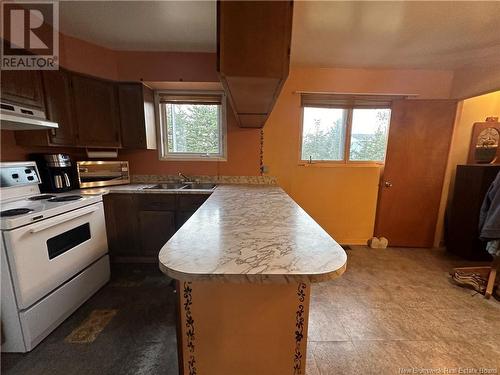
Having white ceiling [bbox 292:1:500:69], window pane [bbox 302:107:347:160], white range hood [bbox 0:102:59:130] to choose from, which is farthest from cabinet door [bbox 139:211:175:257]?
white ceiling [bbox 292:1:500:69]

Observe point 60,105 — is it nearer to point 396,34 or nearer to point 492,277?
point 396,34

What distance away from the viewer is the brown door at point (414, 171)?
2.75m

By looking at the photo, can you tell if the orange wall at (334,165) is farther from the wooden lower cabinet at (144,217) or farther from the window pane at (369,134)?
the wooden lower cabinet at (144,217)

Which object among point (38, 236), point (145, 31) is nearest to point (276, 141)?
point (145, 31)

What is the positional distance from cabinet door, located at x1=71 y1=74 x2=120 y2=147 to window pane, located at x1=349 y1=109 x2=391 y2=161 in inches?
121

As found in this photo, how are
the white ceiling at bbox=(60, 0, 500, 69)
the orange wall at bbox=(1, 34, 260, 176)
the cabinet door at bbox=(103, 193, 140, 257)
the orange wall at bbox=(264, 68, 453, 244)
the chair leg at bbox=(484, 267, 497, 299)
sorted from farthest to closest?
the orange wall at bbox=(264, 68, 453, 244) → the cabinet door at bbox=(103, 193, 140, 257) → the orange wall at bbox=(1, 34, 260, 176) → the chair leg at bbox=(484, 267, 497, 299) → the white ceiling at bbox=(60, 0, 500, 69)

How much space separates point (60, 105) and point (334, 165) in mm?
3216

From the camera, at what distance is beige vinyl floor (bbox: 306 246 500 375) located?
132 centimetres

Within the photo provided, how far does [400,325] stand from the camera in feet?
5.31

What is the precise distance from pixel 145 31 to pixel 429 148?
144 inches

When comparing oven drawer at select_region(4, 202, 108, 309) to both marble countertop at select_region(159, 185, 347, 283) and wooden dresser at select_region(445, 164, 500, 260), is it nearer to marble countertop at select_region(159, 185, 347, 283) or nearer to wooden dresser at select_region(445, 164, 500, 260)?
marble countertop at select_region(159, 185, 347, 283)

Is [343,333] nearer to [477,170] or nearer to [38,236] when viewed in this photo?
[38,236]

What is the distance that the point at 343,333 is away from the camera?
155cm

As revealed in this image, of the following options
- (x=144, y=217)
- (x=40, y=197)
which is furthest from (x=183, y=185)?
(x=40, y=197)
